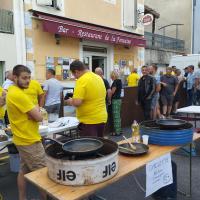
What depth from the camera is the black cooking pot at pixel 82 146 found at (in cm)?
200

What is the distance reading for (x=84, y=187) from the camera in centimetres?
188

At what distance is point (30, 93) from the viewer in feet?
15.9

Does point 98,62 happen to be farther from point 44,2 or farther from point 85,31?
point 44,2

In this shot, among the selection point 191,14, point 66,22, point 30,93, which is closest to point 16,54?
point 66,22

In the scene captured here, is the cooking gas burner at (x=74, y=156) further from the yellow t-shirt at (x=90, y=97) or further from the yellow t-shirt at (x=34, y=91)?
the yellow t-shirt at (x=34, y=91)

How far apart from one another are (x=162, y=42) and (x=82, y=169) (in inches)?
707

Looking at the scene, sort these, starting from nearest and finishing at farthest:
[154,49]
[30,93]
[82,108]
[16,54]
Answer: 1. [82,108]
2. [30,93]
3. [16,54]
4. [154,49]

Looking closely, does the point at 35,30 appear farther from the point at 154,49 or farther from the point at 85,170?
the point at 154,49

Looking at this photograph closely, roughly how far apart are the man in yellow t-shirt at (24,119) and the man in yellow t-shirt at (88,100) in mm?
715

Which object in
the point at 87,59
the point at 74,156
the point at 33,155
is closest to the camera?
the point at 74,156

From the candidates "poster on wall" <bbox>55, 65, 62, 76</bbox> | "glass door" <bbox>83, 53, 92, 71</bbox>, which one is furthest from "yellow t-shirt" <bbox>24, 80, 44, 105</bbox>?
"glass door" <bbox>83, 53, 92, 71</bbox>

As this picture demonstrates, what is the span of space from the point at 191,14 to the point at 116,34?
46.9ft

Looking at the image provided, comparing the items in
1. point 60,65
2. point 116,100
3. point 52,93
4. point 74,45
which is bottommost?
point 116,100

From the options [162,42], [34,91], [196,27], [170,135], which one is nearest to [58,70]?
[34,91]
